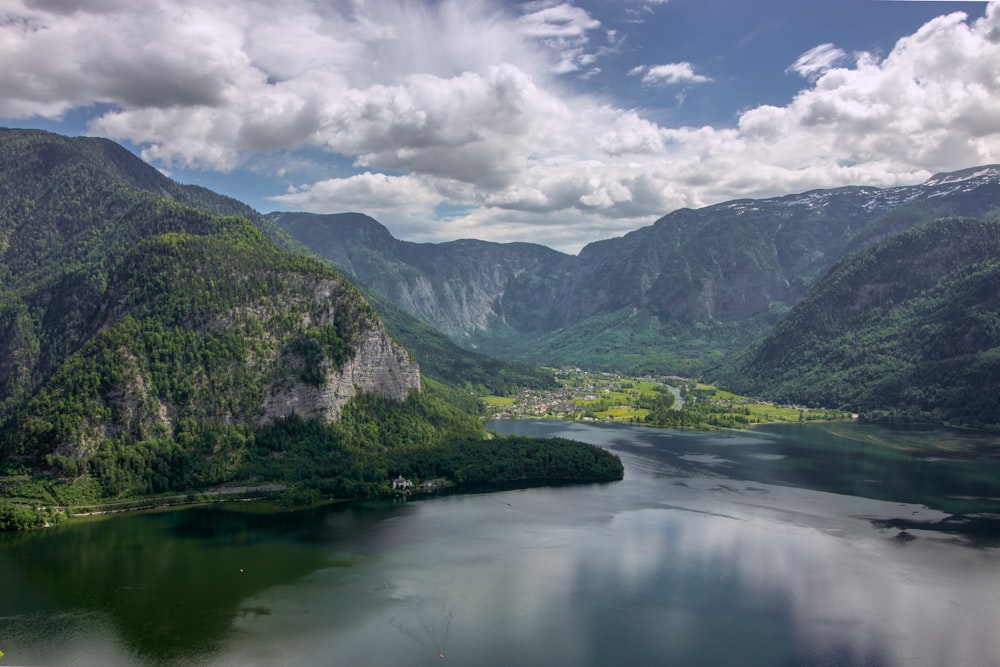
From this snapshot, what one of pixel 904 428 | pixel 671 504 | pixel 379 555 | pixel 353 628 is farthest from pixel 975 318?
pixel 353 628

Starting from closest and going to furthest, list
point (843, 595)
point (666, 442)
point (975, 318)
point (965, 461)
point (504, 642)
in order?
point (504, 642), point (843, 595), point (965, 461), point (666, 442), point (975, 318)

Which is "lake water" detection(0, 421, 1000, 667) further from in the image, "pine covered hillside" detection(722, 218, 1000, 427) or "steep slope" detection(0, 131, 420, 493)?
"pine covered hillside" detection(722, 218, 1000, 427)

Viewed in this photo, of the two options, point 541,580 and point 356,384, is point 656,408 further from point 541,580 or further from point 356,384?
point 541,580

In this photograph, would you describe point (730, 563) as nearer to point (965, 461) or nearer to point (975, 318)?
point (965, 461)

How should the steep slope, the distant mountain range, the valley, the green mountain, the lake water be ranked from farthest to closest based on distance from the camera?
the valley, the distant mountain range, the steep slope, the green mountain, the lake water

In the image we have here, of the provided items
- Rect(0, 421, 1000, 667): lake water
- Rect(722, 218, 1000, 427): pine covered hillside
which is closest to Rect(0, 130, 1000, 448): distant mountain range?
Rect(722, 218, 1000, 427): pine covered hillside

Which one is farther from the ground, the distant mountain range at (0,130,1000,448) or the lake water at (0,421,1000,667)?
the distant mountain range at (0,130,1000,448)
